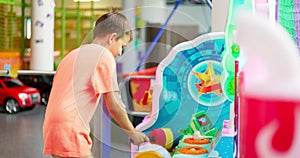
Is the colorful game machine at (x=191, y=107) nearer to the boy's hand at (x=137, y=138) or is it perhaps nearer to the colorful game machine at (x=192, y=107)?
the colorful game machine at (x=192, y=107)

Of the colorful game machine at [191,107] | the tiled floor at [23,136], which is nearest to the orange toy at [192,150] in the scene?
the colorful game machine at [191,107]

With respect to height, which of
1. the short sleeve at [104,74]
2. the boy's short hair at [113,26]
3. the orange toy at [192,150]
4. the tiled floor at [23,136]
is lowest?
the tiled floor at [23,136]

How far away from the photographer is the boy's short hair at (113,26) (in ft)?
4.19

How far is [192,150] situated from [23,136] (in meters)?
2.63

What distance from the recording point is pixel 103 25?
4.39 feet

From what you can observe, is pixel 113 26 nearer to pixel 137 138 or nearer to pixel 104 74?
pixel 104 74

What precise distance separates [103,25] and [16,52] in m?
5.36

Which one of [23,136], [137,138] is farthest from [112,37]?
[23,136]

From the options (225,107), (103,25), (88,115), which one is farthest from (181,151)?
(103,25)

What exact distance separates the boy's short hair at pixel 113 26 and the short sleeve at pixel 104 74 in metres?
0.06

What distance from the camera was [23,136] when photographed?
3969 mm

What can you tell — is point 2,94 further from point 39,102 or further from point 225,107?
point 225,107

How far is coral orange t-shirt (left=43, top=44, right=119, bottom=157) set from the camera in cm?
129

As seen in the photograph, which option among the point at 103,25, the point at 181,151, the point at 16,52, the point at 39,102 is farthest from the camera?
the point at 16,52
